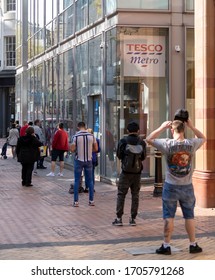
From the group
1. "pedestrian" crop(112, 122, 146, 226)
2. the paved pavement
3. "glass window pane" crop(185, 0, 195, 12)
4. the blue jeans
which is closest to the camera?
the paved pavement

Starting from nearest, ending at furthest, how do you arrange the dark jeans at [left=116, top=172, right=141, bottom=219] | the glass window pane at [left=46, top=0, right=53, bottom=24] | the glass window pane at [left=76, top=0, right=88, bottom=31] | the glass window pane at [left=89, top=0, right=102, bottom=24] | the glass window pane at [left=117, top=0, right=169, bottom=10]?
the dark jeans at [left=116, top=172, right=141, bottom=219]
the glass window pane at [left=117, top=0, right=169, bottom=10]
the glass window pane at [left=89, top=0, right=102, bottom=24]
the glass window pane at [left=76, top=0, right=88, bottom=31]
the glass window pane at [left=46, top=0, right=53, bottom=24]

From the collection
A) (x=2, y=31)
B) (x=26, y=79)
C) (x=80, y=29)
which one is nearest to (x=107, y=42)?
(x=80, y=29)

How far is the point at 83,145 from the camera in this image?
11.9m

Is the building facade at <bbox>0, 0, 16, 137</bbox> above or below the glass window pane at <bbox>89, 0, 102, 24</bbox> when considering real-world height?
above

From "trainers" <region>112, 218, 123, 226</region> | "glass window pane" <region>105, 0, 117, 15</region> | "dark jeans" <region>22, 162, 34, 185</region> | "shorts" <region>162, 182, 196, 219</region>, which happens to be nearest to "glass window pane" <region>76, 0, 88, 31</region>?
"glass window pane" <region>105, 0, 117, 15</region>

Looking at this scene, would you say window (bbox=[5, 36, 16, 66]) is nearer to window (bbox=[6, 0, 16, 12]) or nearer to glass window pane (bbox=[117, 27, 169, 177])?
window (bbox=[6, 0, 16, 12])

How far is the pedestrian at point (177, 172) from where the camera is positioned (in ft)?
23.8

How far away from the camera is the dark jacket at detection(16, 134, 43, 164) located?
15.8m

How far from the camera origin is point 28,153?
51.9 feet

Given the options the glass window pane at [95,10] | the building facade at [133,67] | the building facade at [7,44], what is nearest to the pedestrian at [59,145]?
the building facade at [133,67]

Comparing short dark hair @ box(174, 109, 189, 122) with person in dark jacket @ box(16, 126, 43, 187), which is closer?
short dark hair @ box(174, 109, 189, 122)

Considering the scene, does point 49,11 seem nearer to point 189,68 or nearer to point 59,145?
point 59,145

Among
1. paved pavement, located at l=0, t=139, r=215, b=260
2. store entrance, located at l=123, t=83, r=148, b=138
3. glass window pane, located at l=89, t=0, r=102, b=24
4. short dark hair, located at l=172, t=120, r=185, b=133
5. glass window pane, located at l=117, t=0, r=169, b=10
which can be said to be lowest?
paved pavement, located at l=0, t=139, r=215, b=260

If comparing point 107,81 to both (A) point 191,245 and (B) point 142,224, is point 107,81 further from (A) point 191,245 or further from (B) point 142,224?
(A) point 191,245
